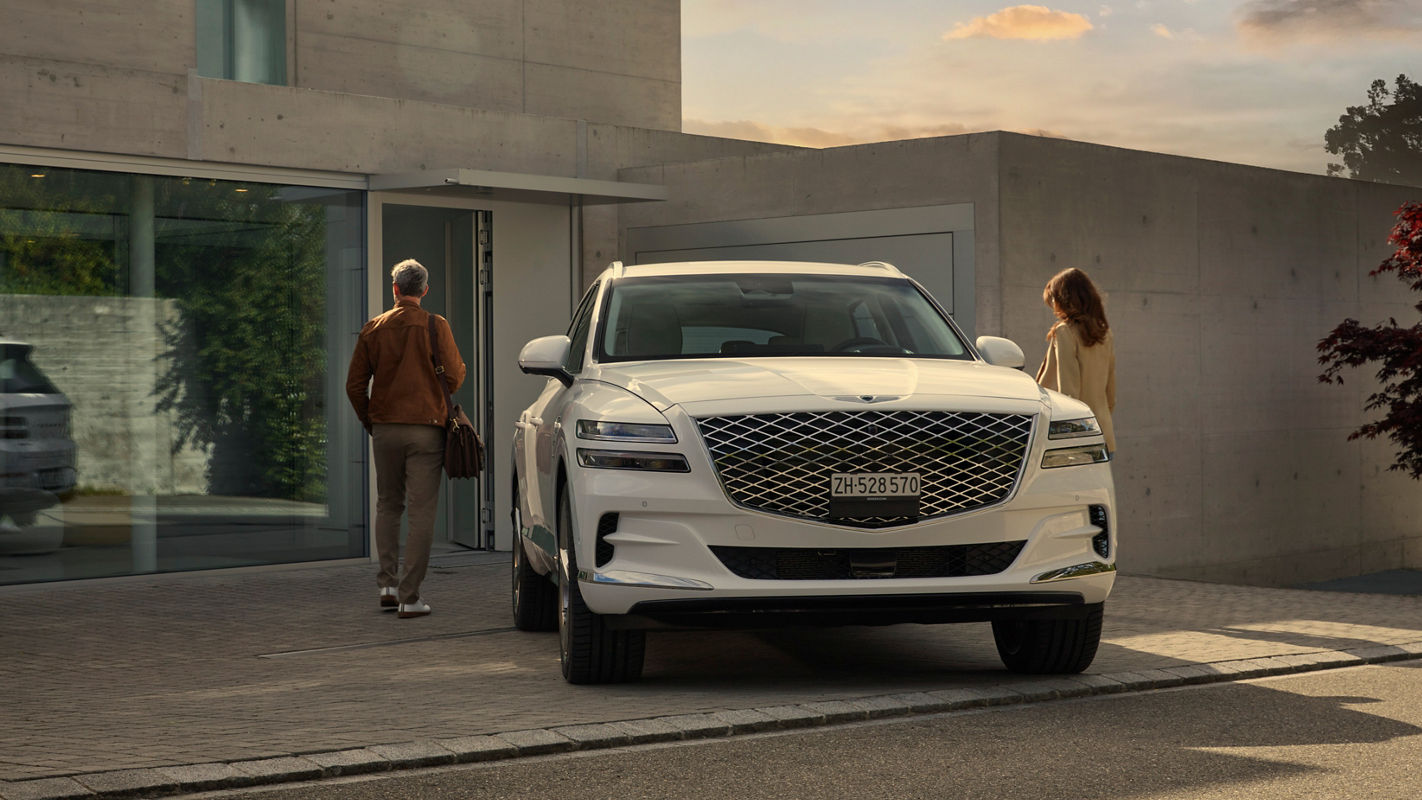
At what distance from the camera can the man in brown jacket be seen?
34.1 ft

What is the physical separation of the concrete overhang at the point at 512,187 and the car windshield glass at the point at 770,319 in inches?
198

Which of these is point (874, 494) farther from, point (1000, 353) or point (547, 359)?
point (547, 359)

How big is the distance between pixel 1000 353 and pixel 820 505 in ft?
5.57

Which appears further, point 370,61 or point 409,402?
point 370,61

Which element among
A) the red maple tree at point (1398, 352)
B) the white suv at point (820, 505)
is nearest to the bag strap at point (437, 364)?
the white suv at point (820, 505)

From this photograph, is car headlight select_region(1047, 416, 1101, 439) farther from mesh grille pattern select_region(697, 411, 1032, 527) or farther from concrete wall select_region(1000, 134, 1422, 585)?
concrete wall select_region(1000, 134, 1422, 585)

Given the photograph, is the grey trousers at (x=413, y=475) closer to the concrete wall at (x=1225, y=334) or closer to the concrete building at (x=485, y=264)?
the concrete building at (x=485, y=264)

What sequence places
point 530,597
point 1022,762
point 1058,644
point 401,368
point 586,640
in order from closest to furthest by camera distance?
point 1022,762 < point 586,640 < point 1058,644 < point 530,597 < point 401,368

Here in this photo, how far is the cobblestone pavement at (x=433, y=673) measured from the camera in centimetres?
640

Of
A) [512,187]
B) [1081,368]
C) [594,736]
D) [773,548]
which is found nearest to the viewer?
[594,736]

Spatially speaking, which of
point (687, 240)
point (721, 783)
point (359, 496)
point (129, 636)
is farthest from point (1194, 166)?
point (721, 783)

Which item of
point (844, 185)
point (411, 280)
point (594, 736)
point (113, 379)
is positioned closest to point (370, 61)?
point (844, 185)

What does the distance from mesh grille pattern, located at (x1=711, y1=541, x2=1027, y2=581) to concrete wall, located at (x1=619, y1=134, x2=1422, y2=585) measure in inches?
248

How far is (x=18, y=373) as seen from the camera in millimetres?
12016
